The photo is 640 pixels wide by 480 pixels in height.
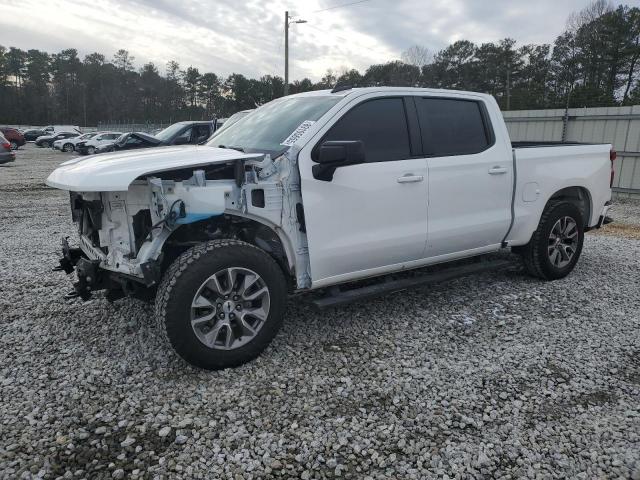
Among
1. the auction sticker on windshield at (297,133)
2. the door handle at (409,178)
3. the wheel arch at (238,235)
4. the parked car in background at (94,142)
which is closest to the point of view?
the wheel arch at (238,235)

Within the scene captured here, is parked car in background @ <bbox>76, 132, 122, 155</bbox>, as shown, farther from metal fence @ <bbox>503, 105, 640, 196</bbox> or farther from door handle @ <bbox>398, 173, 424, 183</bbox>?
door handle @ <bbox>398, 173, 424, 183</bbox>

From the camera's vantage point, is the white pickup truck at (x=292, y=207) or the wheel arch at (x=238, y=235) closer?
the white pickup truck at (x=292, y=207)

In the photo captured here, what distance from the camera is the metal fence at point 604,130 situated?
1112 cm

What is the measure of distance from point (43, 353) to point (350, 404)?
2346 mm

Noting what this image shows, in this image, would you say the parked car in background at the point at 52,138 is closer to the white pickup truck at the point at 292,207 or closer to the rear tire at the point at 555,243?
the white pickup truck at the point at 292,207

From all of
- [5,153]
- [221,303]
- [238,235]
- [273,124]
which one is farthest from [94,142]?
[221,303]

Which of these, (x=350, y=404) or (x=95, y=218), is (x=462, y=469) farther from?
(x=95, y=218)

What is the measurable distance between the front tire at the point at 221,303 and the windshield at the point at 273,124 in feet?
3.02

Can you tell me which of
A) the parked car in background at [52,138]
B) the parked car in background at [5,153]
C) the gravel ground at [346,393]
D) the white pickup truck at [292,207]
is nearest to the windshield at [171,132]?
the parked car in background at [5,153]

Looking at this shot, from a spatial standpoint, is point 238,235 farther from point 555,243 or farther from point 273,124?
point 555,243

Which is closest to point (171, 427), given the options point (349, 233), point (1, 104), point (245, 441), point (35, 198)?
point (245, 441)

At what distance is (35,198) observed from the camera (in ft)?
38.4

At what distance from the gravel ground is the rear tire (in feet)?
1.38

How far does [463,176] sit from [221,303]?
2.42 m
